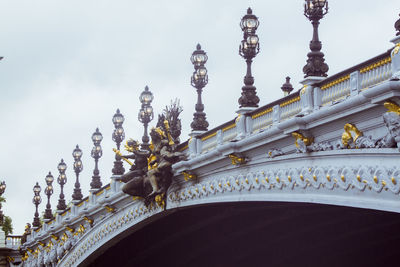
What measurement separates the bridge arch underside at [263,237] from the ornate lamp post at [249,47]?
17.8ft

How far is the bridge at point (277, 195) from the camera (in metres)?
21.4

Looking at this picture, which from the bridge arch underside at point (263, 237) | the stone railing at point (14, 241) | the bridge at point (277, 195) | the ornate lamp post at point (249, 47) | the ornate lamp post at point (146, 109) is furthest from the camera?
the stone railing at point (14, 241)

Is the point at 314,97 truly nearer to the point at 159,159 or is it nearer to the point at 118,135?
the point at 159,159

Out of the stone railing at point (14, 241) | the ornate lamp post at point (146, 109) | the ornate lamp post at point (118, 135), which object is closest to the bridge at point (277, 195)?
the ornate lamp post at point (118, 135)

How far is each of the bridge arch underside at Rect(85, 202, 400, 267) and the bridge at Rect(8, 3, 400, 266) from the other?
0.20 feet

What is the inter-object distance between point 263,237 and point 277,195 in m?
14.9

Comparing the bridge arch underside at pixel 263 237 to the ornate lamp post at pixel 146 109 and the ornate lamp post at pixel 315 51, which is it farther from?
the ornate lamp post at pixel 315 51

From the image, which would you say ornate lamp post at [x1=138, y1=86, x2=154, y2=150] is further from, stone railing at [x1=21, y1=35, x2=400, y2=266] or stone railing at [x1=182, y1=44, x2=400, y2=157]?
stone railing at [x1=182, y1=44, x2=400, y2=157]

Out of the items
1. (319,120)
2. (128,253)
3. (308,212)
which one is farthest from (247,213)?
(319,120)

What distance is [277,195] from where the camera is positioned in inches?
1031

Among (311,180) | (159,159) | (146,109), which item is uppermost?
(146,109)

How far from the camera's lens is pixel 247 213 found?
122 feet

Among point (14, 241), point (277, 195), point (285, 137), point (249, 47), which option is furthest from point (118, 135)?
point (14, 241)

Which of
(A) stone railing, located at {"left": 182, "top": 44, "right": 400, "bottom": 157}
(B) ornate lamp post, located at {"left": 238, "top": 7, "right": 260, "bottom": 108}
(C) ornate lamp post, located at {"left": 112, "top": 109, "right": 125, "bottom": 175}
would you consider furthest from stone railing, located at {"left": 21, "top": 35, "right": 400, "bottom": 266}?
(C) ornate lamp post, located at {"left": 112, "top": 109, "right": 125, "bottom": 175}
